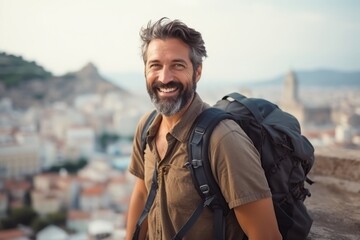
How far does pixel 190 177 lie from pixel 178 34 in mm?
405

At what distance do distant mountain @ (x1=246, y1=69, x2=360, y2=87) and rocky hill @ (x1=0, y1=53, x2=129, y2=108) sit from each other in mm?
23924

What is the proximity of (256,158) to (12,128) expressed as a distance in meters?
37.2

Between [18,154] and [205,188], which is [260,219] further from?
[18,154]

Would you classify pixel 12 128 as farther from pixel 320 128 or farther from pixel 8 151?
pixel 320 128

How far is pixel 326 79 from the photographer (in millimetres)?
64188

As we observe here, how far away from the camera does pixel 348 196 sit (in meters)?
1.91

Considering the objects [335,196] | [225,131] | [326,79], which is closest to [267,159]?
[225,131]

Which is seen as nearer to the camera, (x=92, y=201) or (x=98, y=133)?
(x=92, y=201)

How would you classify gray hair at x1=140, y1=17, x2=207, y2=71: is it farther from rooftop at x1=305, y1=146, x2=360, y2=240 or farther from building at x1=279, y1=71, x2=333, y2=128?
building at x1=279, y1=71, x2=333, y2=128

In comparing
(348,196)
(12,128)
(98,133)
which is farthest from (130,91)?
(348,196)

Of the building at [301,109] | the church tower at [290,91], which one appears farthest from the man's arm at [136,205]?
the church tower at [290,91]

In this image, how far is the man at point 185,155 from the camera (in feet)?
3.27

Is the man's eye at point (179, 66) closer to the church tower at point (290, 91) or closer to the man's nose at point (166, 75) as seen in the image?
the man's nose at point (166, 75)

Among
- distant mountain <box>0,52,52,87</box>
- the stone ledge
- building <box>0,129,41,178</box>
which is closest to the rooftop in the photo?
the stone ledge
